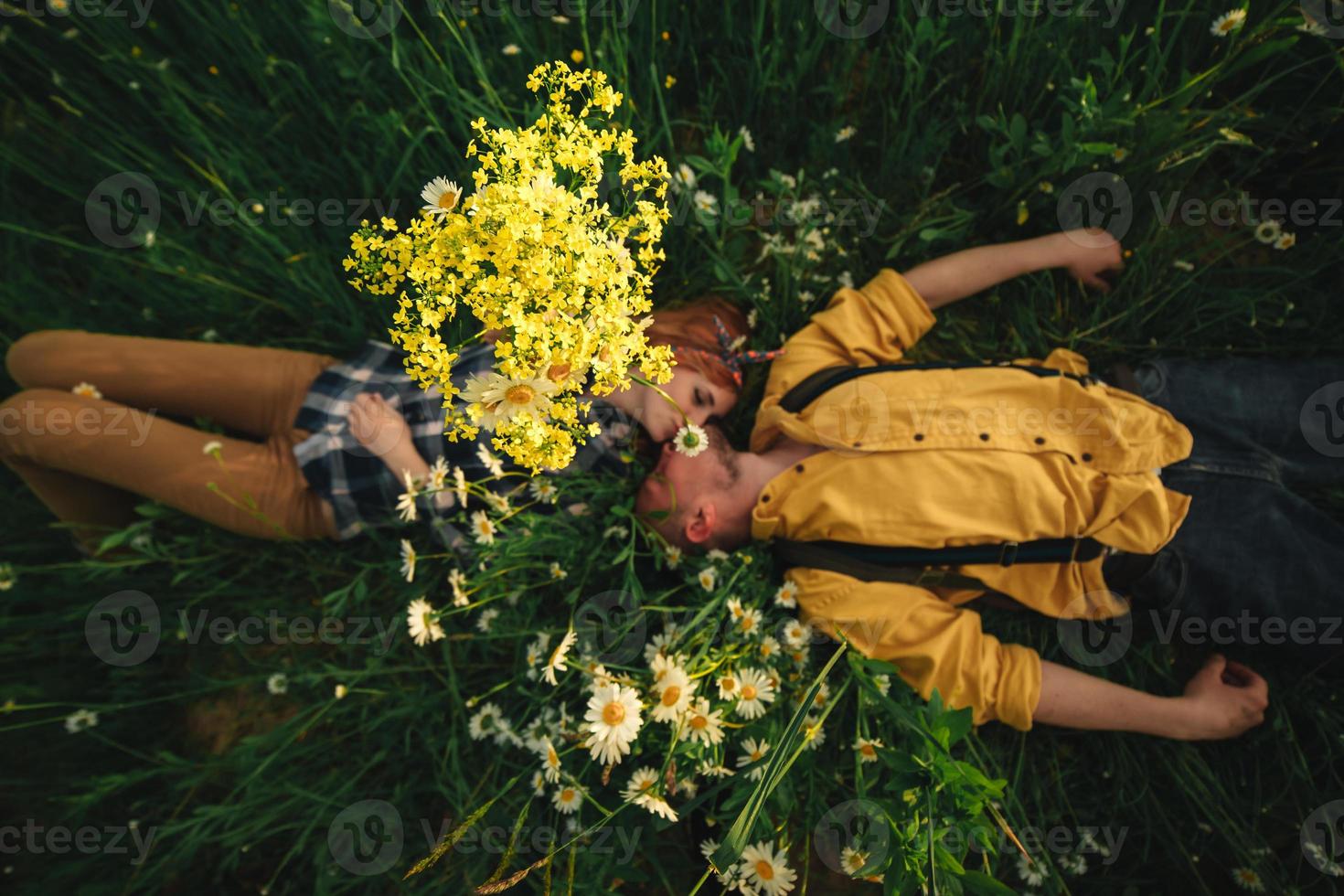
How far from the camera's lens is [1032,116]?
6.42ft

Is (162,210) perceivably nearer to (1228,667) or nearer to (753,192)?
(753,192)

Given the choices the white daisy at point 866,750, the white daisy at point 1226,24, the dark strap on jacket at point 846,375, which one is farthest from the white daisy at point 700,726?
the white daisy at point 1226,24

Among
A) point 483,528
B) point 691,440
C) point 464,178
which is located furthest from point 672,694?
point 464,178

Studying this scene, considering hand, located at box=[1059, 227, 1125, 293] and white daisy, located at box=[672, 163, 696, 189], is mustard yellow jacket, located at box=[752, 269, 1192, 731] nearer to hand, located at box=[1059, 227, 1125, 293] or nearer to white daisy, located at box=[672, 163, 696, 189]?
hand, located at box=[1059, 227, 1125, 293]

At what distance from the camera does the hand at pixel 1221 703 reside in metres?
1.71

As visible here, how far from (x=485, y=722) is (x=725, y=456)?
39.6 inches

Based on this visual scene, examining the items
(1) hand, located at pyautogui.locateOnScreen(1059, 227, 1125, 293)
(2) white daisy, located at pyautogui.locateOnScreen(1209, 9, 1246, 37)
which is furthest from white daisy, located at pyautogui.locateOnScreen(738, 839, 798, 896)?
(2) white daisy, located at pyautogui.locateOnScreen(1209, 9, 1246, 37)

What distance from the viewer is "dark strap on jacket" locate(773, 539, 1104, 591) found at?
168 cm

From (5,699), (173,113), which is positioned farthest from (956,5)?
(5,699)

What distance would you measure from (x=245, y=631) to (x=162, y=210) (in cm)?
145

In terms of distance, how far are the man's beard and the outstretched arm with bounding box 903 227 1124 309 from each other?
0.72 meters

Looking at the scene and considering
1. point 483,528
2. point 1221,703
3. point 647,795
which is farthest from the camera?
point 1221,703

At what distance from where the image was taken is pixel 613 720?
4.09 ft

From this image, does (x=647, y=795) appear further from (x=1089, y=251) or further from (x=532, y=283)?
(x=1089, y=251)
